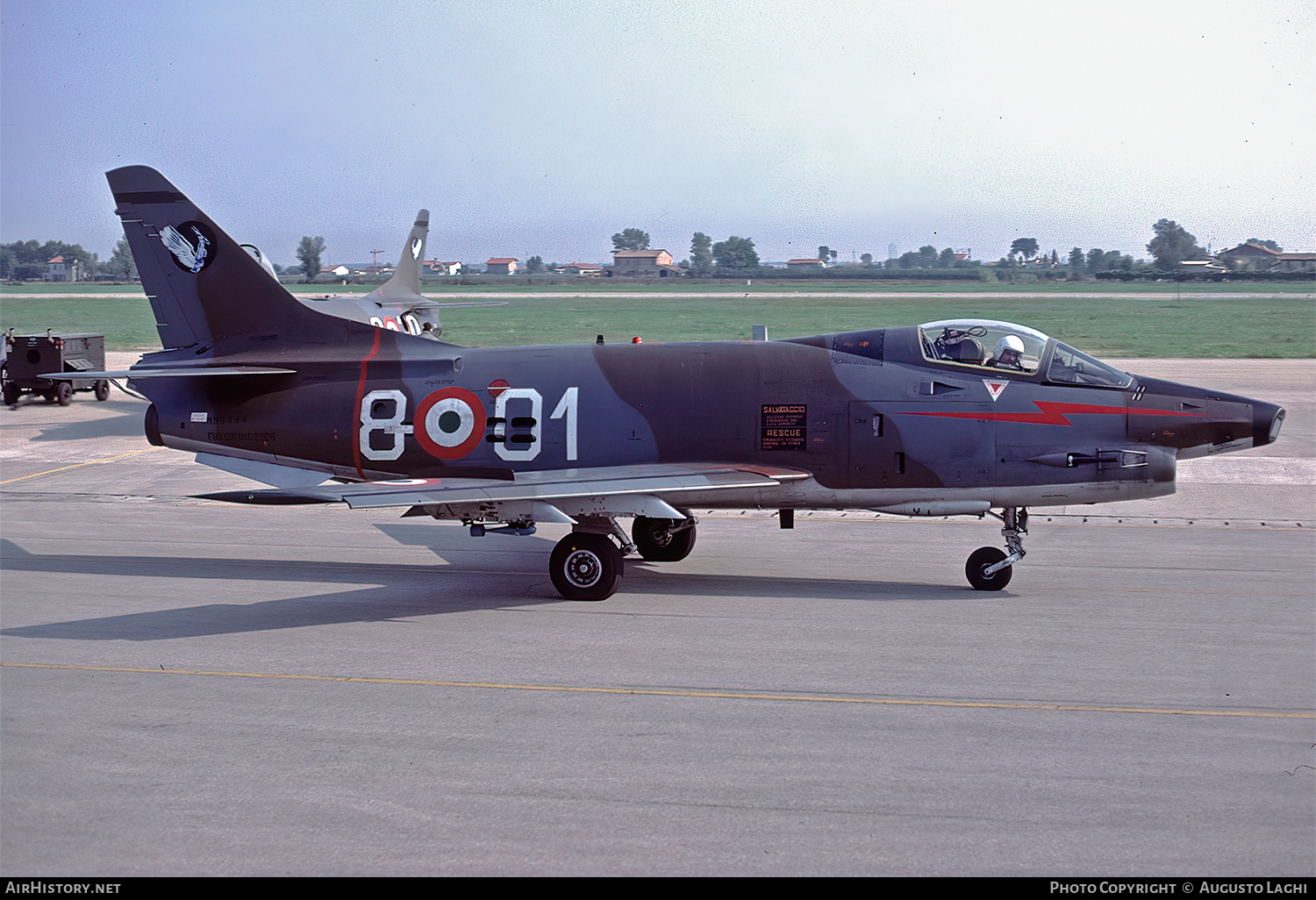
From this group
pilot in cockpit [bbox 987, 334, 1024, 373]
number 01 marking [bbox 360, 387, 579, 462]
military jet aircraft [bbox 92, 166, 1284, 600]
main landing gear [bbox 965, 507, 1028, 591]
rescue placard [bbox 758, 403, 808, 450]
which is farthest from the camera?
number 01 marking [bbox 360, 387, 579, 462]

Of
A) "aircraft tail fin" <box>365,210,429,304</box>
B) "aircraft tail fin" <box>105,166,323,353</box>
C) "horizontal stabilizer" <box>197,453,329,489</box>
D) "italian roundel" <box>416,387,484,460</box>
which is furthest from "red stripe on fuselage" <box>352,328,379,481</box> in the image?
"aircraft tail fin" <box>365,210,429,304</box>

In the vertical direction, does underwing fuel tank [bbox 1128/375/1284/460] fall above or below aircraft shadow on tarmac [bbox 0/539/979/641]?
above

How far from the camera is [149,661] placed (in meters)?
10.8

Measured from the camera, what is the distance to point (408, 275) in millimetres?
36281

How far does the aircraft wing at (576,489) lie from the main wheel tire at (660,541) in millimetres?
1604

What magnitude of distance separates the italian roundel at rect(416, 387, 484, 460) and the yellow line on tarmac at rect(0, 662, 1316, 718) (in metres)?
4.67

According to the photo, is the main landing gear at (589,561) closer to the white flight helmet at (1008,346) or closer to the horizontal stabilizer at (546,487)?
the horizontal stabilizer at (546,487)

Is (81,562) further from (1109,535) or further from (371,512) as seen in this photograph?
(1109,535)

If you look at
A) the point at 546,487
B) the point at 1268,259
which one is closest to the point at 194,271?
the point at 546,487

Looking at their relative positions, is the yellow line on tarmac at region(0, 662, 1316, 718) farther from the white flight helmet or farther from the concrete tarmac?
the white flight helmet

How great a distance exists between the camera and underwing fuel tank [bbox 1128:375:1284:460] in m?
13.1

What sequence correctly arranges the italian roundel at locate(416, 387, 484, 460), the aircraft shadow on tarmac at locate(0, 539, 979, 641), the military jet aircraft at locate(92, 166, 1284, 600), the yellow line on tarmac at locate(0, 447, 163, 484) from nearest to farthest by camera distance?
1. the aircraft shadow on tarmac at locate(0, 539, 979, 641)
2. the military jet aircraft at locate(92, 166, 1284, 600)
3. the italian roundel at locate(416, 387, 484, 460)
4. the yellow line on tarmac at locate(0, 447, 163, 484)

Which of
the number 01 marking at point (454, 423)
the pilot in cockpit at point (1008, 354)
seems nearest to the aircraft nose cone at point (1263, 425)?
the pilot in cockpit at point (1008, 354)

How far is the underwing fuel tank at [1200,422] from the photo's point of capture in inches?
516
